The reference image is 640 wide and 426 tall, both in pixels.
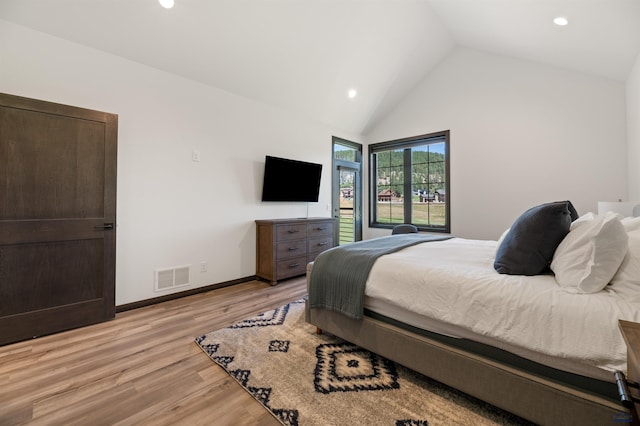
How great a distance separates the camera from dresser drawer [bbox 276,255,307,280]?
3.79 meters

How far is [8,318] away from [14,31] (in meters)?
2.37

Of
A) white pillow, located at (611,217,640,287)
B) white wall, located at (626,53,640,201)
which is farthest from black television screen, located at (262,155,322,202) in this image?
white wall, located at (626,53,640,201)

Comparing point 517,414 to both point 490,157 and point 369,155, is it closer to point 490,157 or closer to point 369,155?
point 490,157

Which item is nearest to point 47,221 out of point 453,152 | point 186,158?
point 186,158

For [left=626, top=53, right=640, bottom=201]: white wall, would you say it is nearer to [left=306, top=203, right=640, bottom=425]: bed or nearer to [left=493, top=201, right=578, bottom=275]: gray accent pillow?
[left=306, top=203, right=640, bottom=425]: bed

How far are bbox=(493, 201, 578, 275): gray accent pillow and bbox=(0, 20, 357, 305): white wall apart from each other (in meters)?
3.16

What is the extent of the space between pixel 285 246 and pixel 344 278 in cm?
197

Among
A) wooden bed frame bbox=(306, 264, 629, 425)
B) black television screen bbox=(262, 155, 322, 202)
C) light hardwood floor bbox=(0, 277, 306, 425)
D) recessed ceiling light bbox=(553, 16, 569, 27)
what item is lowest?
light hardwood floor bbox=(0, 277, 306, 425)

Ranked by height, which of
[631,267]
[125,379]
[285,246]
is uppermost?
[631,267]

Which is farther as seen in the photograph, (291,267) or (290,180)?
(290,180)

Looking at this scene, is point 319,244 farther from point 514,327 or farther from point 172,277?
point 514,327

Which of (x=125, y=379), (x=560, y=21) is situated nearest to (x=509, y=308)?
(x=125, y=379)

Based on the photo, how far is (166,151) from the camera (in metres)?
3.13

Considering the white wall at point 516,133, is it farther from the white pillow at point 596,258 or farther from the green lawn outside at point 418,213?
the white pillow at point 596,258
